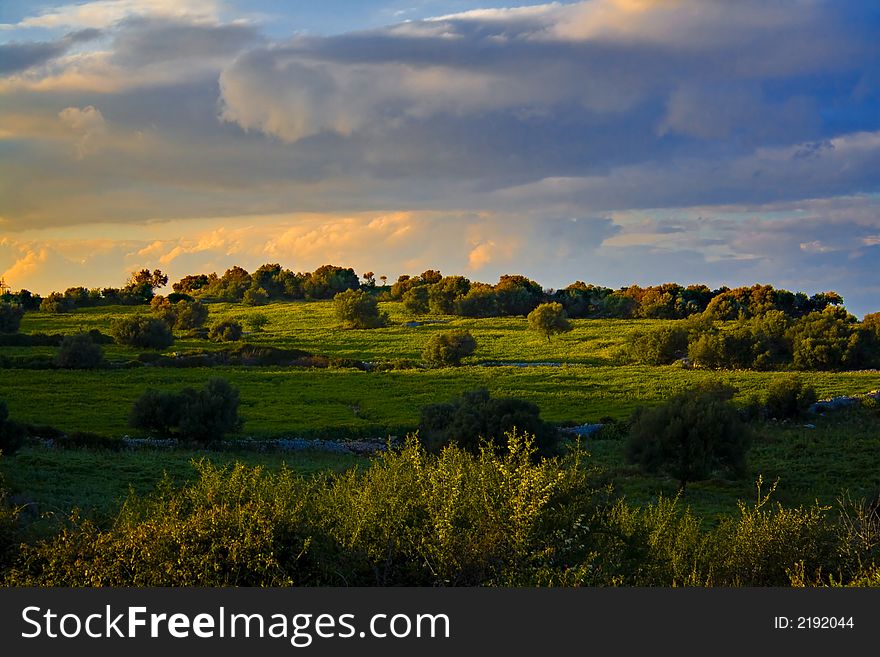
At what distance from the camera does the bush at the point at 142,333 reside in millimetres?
79812

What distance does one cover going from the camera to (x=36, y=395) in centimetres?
5419

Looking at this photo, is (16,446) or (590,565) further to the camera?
(16,446)

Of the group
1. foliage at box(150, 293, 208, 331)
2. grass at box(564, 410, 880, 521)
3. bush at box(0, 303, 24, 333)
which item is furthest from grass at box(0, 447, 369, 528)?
foliage at box(150, 293, 208, 331)

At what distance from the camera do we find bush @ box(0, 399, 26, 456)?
118ft

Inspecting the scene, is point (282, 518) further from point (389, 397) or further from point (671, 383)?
point (671, 383)

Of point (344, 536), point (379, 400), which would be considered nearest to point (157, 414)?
point (379, 400)

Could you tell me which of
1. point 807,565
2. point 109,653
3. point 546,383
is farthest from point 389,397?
point 109,653

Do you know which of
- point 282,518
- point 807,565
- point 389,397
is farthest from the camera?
point 389,397

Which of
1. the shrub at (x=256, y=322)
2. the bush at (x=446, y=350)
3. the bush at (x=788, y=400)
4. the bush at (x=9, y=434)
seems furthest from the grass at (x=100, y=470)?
the shrub at (x=256, y=322)

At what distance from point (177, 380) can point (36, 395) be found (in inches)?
363

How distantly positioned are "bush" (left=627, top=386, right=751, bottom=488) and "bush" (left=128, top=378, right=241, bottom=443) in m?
19.4

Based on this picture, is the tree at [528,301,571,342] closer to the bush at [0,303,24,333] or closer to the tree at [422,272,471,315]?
the tree at [422,272,471,315]

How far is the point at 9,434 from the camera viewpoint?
3669 centimetres

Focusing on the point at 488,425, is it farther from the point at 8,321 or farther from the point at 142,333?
the point at 8,321
